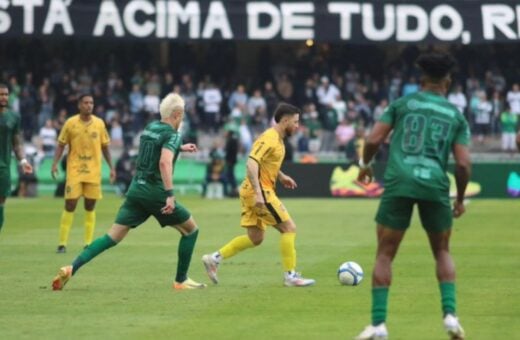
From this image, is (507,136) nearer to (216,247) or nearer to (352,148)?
(352,148)

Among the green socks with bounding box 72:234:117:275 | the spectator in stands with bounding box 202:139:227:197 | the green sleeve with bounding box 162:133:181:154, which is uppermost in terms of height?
the green sleeve with bounding box 162:133:181:154

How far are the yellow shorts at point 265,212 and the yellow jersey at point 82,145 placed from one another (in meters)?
5.03

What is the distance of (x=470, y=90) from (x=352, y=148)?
6.45 m

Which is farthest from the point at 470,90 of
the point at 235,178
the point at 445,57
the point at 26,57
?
the point at 445,57

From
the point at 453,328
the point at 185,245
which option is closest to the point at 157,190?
the point at 185,245

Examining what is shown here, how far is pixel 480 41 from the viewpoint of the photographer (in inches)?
1761

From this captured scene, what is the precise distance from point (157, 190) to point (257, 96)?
30.4 m

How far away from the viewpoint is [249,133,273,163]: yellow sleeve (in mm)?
15985

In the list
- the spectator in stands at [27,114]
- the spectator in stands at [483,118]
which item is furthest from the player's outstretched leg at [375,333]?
the spectator in stands at [27,114]

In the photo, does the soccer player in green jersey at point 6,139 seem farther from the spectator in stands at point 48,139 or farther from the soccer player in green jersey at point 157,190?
the spectator in stands at point 48,139

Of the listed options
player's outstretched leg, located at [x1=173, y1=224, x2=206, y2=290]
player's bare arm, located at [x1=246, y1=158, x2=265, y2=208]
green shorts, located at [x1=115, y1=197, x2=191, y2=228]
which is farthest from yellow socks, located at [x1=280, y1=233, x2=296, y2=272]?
green shorts, located at [x1=115, y1=197, x2=191, y2=228]

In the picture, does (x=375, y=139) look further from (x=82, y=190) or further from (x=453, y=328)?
(x=82, y=190)

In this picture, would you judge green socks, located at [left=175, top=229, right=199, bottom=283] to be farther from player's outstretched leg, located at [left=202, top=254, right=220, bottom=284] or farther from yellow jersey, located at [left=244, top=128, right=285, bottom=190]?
yellow jersey, located at [left=244, top=128, right=285, bottom=190]

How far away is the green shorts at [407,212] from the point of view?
11.1 m
